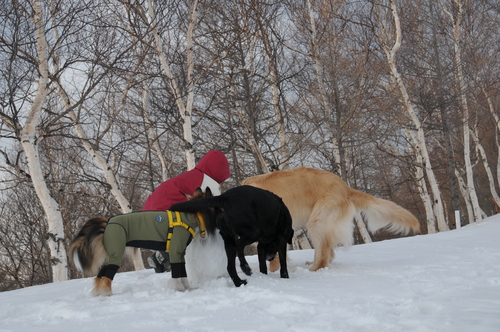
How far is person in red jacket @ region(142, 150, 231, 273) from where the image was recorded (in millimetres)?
5219

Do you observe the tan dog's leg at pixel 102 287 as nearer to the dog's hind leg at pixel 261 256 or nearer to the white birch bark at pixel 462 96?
the dog's hind leg at pixel 261 256

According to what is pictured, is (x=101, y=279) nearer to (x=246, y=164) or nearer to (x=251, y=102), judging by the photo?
(x=251, y=102)

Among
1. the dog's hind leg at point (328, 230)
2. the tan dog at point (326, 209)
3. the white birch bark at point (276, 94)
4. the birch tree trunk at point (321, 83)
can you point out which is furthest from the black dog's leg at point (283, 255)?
the birch tree trunk at point (321, 83)

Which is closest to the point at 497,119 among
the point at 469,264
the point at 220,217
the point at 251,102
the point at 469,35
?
the point at 469,35

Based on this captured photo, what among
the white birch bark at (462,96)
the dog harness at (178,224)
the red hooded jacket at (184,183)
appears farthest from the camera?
the white birch bark at (462,96)

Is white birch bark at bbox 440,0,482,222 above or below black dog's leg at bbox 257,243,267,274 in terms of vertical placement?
above

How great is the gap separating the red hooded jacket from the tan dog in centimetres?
61

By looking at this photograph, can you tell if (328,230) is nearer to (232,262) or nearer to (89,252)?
(232,262)

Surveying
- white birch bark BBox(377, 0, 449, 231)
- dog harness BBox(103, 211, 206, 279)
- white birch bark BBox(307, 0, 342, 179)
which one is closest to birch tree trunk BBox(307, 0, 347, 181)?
white birch bark BBox(307, 0, 342, 179)

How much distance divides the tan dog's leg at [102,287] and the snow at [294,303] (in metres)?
0.14

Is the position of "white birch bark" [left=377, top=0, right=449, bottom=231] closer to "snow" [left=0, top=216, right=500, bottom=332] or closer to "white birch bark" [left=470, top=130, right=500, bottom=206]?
"white birch bark" [left=470, top=130, right=500, bottom=206]

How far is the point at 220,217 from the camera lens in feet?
13.0

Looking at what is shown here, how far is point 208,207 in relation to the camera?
4000 mm

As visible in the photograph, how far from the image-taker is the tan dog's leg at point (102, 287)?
3668 millimetres
